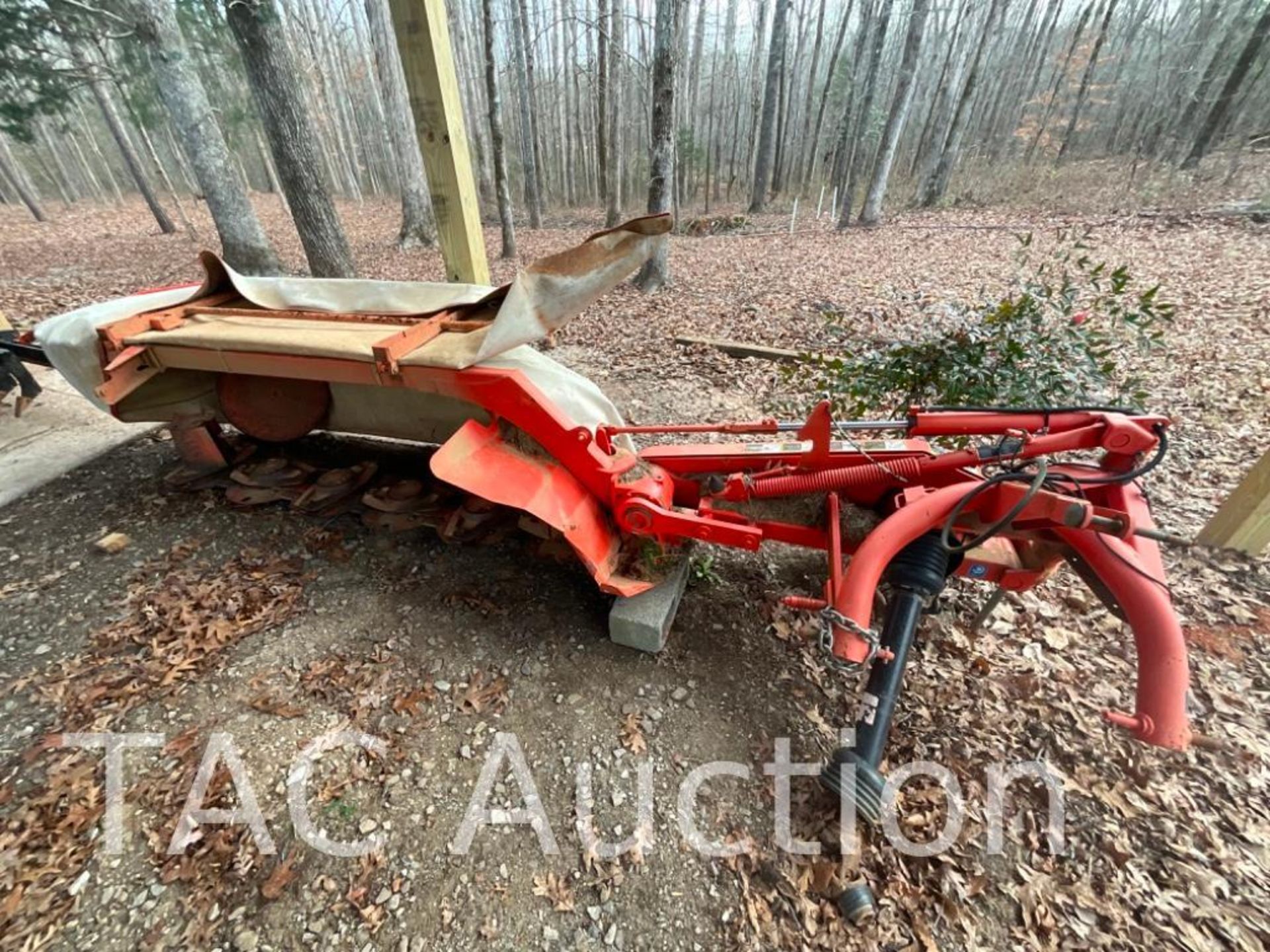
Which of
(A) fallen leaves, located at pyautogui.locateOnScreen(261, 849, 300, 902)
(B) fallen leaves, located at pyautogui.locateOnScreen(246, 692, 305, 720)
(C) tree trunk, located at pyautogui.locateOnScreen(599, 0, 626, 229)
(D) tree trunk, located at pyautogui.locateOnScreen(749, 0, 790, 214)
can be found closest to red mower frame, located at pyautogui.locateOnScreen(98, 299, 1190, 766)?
(B) fallen leaves, located at pyautogui.locateOnScreen(246, 692, 305, 720)

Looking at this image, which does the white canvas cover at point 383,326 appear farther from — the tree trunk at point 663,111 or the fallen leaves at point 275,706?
the tree trunk at point 663,111

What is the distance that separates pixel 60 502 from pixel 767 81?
19.8 metres

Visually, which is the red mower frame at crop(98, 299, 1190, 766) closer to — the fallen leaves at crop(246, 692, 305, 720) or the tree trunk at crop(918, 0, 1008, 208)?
the fallen leaves at crop(246, 692, 305, 720)

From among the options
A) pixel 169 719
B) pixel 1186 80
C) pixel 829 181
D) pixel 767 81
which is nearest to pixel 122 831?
pixel 169 719

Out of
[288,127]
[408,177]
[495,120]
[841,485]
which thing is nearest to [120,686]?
[841,485]

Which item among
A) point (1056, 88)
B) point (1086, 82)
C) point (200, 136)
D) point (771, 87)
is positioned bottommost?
point (200, 136)

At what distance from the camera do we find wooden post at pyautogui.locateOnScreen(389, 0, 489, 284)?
264cm

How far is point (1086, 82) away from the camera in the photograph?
1959 centimetres

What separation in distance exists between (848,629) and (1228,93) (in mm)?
19785

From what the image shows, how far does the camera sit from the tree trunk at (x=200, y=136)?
614 centimetres

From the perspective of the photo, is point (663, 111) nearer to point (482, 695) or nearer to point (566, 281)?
point (566, 281)

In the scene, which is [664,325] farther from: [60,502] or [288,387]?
[60,502]

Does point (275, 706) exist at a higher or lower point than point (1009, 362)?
lower

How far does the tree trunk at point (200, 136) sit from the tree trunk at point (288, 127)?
0.74 meters
